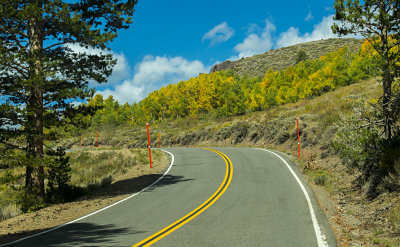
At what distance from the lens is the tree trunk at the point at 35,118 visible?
10.3 meters

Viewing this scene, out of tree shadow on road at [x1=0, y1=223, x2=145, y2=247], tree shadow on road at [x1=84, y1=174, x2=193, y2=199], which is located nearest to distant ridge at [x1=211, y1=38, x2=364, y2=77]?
tree shadow on road at [x1=84, y1=174, x2=193, y2=199]

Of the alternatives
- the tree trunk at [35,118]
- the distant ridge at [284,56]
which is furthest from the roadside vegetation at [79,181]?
the distant ridge at [284,56]

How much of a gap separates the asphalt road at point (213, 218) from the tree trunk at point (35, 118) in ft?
11.8

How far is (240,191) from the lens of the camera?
441 inches

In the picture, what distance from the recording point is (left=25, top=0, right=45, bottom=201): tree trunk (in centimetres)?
1033

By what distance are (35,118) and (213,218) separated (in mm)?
8316

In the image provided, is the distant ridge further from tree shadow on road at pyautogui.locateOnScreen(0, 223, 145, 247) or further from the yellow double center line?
tree shadow on road at pyautogui.locateOnScreen(0, 223, 145, 247)

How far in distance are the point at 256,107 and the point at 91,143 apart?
32793 mm

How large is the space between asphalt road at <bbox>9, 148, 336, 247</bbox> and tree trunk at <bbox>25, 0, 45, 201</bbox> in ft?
11.8

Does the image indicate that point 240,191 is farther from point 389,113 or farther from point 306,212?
point 389,113

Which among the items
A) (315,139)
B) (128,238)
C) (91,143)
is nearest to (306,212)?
(128,238)

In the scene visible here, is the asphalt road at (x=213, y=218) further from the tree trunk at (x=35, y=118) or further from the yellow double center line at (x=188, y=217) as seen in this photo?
the tree trunk at (x=35, y=118)

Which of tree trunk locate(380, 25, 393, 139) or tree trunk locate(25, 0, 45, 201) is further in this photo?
tree trunk locate(25, 0, 45, 201)

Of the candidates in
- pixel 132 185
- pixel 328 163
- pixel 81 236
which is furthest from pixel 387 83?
pixel 132 185
